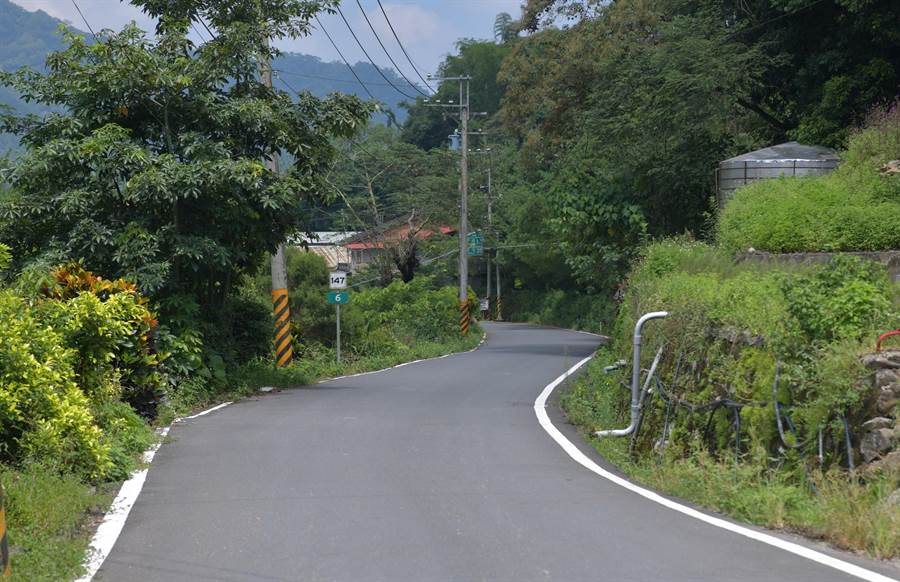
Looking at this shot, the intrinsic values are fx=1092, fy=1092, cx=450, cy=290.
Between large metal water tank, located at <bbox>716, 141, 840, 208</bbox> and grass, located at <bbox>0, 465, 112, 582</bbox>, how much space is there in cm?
1502

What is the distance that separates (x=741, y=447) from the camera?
1068cm

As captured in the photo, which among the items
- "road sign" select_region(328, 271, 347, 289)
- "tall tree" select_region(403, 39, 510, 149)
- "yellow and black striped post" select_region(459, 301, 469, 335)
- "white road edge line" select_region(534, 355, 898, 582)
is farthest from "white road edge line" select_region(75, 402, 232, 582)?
"tall tree" select_region(403, 39, 510, 149)

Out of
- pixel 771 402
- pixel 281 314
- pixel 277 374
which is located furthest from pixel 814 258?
pixel 281 314

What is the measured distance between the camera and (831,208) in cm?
1686

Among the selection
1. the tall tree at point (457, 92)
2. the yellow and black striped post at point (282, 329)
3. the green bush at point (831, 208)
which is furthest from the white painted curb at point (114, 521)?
the tall tree at point (457, 92)

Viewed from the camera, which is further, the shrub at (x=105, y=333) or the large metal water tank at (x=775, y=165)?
the large metal water tank at (x=775, y=165)

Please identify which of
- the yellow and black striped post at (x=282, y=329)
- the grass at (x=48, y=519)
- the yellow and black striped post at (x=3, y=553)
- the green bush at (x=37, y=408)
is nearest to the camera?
the yellow and black striped post at (x=3, y=553)

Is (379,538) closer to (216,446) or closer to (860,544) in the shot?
(860,544)

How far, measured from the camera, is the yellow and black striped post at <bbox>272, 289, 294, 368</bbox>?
2564cm

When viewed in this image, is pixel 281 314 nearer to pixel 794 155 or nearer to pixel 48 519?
pixel 794 155

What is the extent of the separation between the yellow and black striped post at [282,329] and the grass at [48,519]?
15.3m

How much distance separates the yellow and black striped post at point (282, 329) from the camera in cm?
2564

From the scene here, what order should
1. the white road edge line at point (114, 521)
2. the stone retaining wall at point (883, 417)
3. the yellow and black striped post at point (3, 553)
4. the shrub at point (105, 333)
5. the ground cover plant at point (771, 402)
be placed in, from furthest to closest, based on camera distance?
the shrub at point (105, 333)
the ground cover plant at point (771, 402)
the stone retaining wall at point (883, 417)
the white road edge line at point (114, 521)
the yellow and black striped post at point (3, 553)

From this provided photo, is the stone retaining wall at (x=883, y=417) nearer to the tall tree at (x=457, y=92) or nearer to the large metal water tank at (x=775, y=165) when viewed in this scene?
the large metal water tank at (x=775, y=165)
